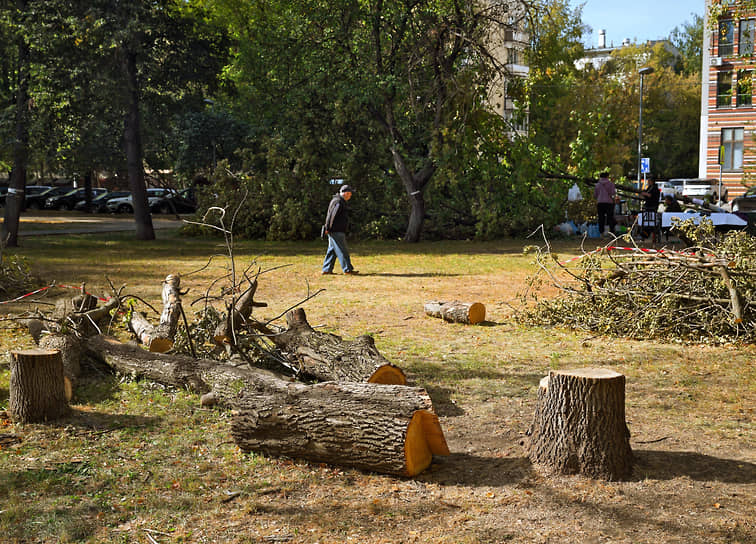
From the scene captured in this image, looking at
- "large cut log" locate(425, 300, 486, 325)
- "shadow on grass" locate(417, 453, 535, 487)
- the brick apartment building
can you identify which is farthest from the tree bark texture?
the brick apartment building

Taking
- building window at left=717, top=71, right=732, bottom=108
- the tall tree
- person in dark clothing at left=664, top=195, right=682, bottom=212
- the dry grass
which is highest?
building window at left=717, top=71, right=732, bottom=108

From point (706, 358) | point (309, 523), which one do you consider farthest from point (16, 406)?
point (706, 358)

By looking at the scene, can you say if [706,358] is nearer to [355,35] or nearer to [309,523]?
[309,523]

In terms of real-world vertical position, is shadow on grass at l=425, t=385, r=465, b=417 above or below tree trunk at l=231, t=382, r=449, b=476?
below

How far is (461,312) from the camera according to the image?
1025 cm

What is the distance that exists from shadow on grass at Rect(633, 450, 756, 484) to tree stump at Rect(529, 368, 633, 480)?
0.17 meters

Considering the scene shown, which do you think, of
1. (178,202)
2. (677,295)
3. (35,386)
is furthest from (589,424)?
(178,202)

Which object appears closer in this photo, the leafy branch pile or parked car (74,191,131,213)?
the leafy branch pile

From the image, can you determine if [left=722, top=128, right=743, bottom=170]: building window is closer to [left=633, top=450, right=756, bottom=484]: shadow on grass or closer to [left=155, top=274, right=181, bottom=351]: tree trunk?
[left=155, top=274, right=181, bottom=351]: tree trunk

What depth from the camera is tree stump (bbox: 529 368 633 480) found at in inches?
186

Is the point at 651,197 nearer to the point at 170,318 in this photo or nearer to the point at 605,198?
the point at 605,198

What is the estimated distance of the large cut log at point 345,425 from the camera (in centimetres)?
483

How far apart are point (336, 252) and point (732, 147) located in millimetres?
48638

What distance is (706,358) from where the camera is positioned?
319 inches
